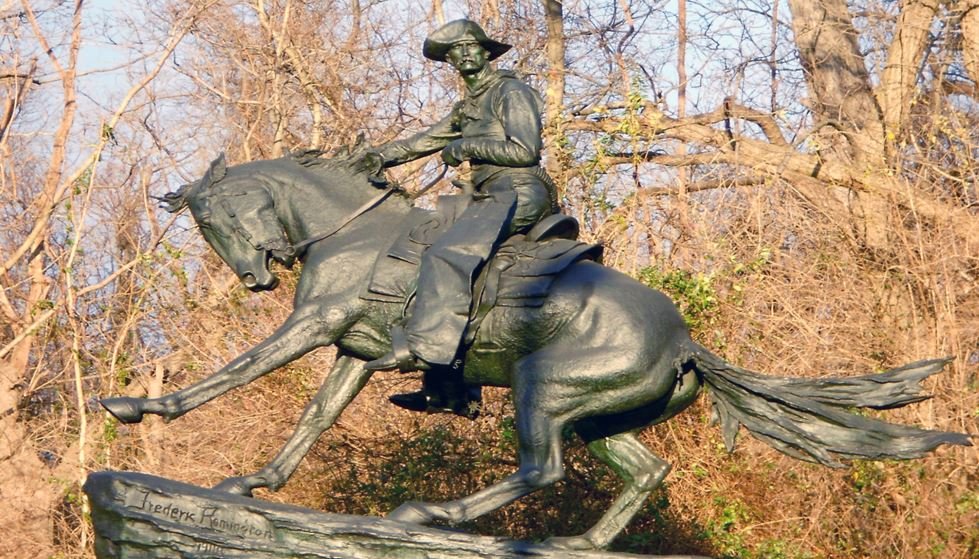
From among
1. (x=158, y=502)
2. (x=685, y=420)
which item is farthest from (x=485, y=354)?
(x=685, y=420)

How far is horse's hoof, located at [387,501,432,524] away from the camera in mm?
6098

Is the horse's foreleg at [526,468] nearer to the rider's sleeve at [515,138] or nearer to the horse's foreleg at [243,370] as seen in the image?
the horse's foreleg at [243,370]

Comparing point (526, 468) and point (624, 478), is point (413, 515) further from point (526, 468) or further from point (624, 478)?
point (624, 478)

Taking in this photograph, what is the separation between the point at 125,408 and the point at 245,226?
97 cm

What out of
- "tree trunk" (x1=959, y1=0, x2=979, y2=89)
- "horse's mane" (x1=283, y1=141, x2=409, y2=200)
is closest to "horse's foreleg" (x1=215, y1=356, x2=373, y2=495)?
"horse's mane" (x1=283, y1=141, x2=409, y2=200)

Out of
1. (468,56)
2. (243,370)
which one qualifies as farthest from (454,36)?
(243,370)

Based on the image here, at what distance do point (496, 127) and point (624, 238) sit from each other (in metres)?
4.73

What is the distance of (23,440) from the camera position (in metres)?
12.9

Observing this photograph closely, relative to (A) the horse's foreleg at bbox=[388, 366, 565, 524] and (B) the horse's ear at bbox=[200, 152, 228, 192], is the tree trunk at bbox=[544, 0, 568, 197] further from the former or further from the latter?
(A) the horse's foreleg at bbox=[388, 366, 565, 524]

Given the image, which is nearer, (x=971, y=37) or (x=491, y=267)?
(x=491, y=267)

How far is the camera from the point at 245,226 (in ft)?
21.6

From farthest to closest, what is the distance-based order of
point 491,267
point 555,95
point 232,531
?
1. point 555,95
2. point 491,267
3. point 232,531

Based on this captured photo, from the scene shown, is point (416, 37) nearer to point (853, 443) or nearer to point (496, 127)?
point (496, 127)

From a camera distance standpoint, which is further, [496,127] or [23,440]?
[23,440]
